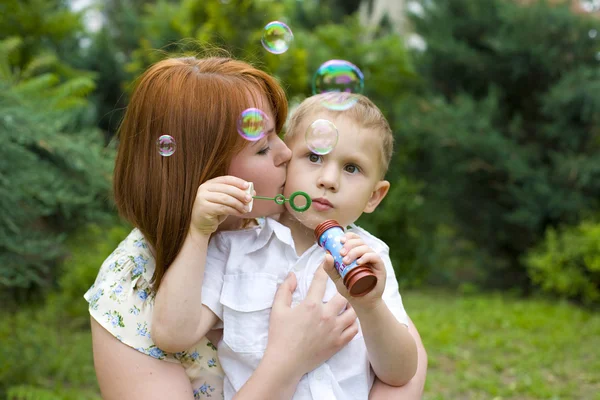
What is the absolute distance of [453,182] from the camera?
7137mm

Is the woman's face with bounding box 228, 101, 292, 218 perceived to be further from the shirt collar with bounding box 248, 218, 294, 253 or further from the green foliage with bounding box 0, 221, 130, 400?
the green foliage with bounding box 0, 221, 130, 400

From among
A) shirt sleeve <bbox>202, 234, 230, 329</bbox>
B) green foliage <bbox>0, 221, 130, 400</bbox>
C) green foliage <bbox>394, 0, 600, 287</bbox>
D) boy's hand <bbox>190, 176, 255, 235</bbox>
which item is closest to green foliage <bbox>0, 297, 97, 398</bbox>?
green foliage <bbox>0, 221, 130, 400</bbox>

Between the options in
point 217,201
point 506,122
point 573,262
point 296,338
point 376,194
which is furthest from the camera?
point 506,122

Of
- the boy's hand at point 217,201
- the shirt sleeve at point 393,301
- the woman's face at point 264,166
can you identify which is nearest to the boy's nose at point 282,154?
the woman's face at point 264,166

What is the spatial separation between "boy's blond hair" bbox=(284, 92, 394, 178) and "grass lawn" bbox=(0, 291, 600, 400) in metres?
2.57

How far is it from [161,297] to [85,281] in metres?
4.96

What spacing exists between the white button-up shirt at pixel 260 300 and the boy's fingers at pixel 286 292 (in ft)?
0.09

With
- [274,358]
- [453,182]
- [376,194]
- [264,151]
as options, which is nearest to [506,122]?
[453,182]

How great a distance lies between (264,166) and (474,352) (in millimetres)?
3967

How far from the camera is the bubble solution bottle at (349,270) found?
146cm

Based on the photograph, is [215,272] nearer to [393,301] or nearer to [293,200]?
[293,200]

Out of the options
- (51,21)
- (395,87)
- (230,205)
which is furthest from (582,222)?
(51,21)

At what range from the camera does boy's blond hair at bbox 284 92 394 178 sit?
1.93 metres

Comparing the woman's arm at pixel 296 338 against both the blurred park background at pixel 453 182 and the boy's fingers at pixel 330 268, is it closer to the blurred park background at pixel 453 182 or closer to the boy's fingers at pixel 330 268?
the boy's fingers at pixel 330 268
